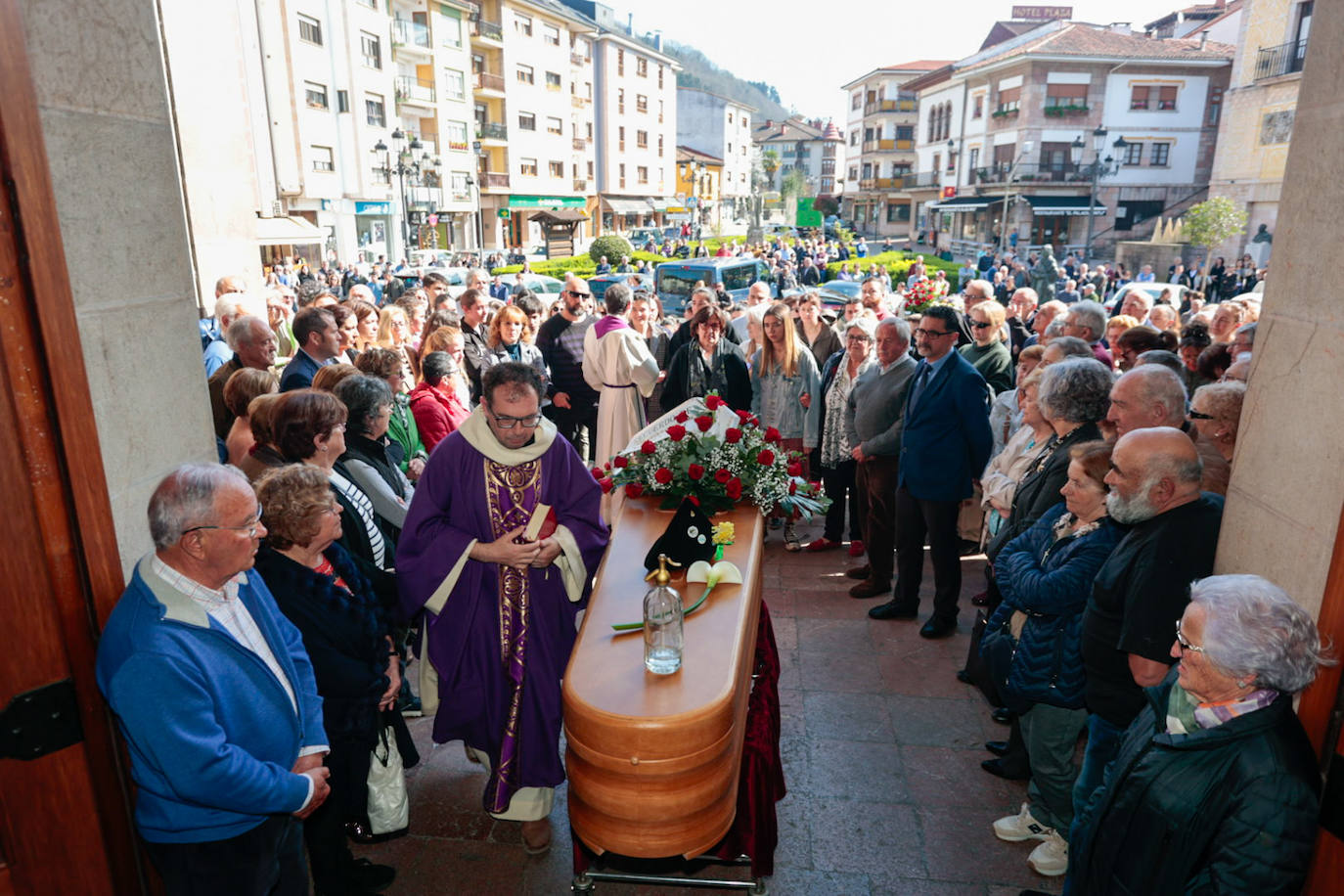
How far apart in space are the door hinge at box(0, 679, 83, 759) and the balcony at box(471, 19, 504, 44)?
1760 inches

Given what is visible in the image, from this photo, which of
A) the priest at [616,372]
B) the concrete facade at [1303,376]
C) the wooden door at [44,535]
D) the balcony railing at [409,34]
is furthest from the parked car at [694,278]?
the balcony railing at [409,34]

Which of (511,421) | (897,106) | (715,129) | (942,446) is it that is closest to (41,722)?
(511,421)

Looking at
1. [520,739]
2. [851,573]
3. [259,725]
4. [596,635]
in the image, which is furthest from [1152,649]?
[851,573]

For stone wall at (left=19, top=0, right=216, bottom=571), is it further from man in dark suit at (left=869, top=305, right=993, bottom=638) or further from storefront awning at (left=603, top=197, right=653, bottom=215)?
storefront awning at (left=603, top=197, right=653, bottom=215)

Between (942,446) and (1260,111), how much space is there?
110 feet

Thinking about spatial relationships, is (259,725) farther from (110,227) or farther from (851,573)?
(851,573)

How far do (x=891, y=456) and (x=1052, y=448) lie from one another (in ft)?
6.45

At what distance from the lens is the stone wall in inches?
82.8

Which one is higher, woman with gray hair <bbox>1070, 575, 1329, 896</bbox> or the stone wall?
the stone wall

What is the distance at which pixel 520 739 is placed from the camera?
3.61 metres

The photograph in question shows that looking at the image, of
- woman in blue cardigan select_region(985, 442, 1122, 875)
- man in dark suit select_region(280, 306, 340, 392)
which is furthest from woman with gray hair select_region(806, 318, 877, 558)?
man in dark suit select_region(280, 306, 340, 392)

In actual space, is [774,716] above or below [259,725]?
below

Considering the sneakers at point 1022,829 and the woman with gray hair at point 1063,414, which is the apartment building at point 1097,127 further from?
the sneakers at point 1022,829

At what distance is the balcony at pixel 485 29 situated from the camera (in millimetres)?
40906
